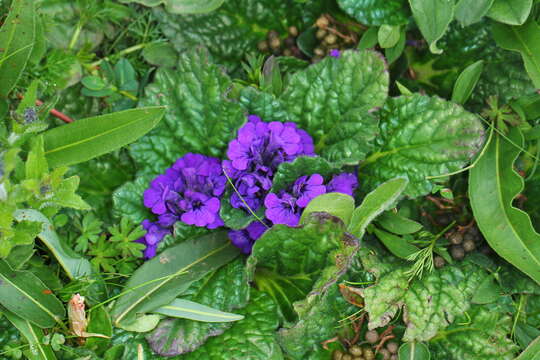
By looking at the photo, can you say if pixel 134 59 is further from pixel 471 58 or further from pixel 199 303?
pixel 471 58

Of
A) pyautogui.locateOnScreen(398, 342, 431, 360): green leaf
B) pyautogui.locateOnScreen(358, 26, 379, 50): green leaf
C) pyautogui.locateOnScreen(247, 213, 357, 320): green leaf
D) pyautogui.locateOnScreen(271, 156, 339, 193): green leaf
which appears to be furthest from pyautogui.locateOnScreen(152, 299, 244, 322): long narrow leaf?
pyautogui.locateOnScreen(358, 26, 379, 50): green leaf

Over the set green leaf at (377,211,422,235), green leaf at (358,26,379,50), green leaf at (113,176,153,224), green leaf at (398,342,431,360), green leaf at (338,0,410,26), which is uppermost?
green leaf at (338,0,410,26)

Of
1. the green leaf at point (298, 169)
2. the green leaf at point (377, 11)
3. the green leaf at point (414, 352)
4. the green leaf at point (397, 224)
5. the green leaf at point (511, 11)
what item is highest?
the green leaf at point (511, 11)

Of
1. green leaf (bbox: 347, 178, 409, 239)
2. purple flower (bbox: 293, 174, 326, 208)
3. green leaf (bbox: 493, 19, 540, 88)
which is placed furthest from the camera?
green leaf (bbox: 493, 19, 540, 88)

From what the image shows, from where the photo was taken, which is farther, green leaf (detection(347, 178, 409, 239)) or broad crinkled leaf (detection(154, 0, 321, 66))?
broad crinkled leaf (detection(154, 0, 321, 66))

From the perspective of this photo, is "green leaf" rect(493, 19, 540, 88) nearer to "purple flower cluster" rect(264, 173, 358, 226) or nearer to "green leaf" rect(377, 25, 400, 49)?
"green leaf" rect(377, 25, 400, 49)

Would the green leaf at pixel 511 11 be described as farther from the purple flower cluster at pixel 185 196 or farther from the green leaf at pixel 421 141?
the purple flower cluster at pixel 185 196

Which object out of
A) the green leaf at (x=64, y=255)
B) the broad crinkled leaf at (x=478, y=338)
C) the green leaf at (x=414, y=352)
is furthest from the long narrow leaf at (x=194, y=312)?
the broad crinkled leaf at (x=478, y=338)

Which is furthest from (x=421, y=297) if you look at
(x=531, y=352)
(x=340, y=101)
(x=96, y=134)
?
(x=96, y=134)
